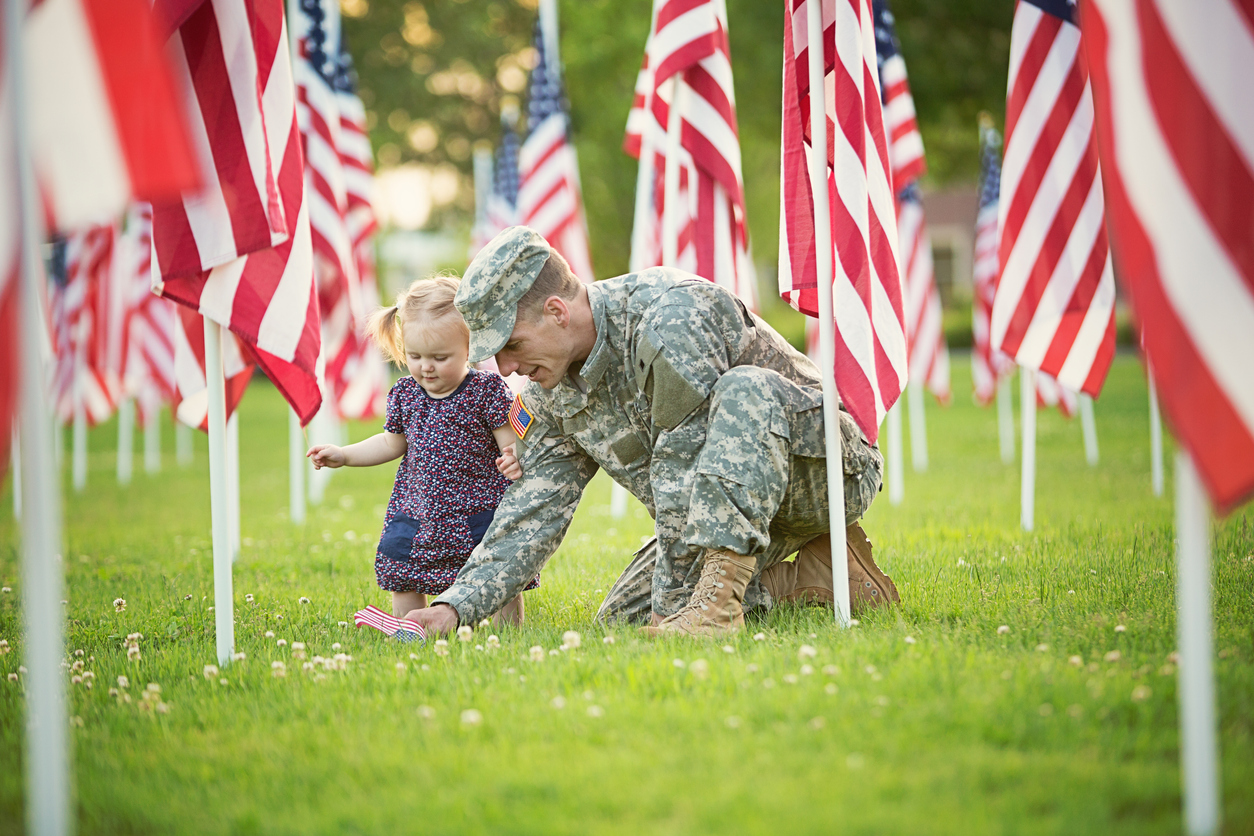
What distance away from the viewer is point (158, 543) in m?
7.79

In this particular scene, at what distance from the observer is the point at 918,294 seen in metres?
11.3

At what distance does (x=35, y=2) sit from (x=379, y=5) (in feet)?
93.8

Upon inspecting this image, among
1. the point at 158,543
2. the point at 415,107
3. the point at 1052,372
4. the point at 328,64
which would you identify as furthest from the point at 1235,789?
the point at 415,107

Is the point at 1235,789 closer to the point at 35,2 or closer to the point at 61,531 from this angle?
the point at 35,2

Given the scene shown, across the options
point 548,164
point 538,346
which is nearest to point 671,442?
point 538,346

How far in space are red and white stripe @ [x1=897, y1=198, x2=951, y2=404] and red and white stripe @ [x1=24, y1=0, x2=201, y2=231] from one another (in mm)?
8437

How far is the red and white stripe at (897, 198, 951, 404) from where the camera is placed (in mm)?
10828

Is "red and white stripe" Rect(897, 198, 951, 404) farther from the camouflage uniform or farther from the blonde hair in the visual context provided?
the blonde hair

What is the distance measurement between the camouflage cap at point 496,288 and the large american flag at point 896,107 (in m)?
5.44

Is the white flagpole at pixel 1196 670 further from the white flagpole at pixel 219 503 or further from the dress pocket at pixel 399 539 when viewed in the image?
the dress pocket at pixel 399 539

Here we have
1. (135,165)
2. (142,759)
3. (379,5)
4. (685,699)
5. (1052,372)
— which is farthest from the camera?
(379,5)

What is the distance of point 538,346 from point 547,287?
22 centimetres

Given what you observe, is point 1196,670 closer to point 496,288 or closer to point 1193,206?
point 1193,206

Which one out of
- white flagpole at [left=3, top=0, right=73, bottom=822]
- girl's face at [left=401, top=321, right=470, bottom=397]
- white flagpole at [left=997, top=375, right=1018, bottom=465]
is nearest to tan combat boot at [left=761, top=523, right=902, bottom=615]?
girl's face at [left=401, top=321, right=470, bottom=397]
